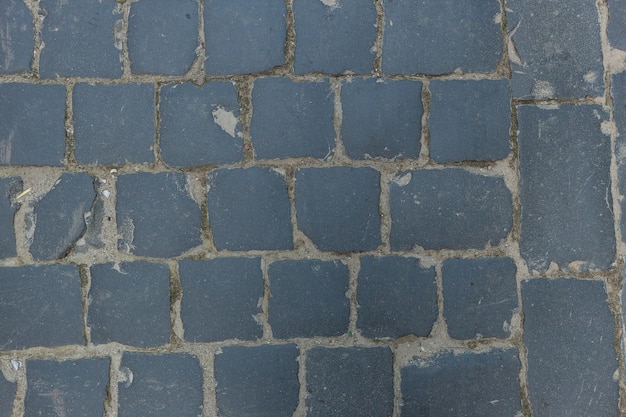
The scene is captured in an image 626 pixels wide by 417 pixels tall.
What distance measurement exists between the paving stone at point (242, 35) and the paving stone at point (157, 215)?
22.9 inches

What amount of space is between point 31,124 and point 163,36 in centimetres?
74

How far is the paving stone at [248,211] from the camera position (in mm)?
2875

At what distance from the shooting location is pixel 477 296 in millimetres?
2904

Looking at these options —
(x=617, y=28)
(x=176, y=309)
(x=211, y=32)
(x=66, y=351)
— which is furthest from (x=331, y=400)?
(x=617, y=28)

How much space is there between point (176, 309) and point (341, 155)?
1054mm

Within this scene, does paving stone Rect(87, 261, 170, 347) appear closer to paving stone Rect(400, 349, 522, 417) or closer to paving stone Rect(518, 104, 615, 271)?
paving stone Rect(400, 349, 522, 417)

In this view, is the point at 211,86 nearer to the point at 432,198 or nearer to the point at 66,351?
the point at 432,198

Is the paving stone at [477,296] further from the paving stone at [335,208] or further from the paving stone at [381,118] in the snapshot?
the paving stone at [381,118]

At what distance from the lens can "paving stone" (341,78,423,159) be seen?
114 inches

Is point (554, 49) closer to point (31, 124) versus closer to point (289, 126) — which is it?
point (289, 126)

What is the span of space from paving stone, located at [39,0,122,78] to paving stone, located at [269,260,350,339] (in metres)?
1.23

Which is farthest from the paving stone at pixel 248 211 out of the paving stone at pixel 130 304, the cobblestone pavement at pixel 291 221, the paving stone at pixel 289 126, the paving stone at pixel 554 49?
the paving stone at pixel 554 49

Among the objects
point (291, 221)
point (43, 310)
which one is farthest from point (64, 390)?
point (291, 221)

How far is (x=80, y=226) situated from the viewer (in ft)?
9.42
